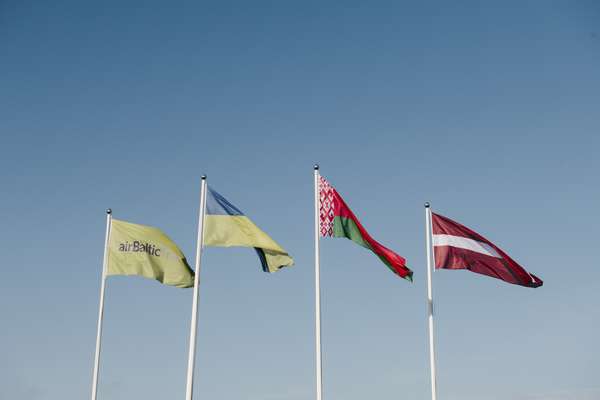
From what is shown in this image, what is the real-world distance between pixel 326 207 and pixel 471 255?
24.8 feet

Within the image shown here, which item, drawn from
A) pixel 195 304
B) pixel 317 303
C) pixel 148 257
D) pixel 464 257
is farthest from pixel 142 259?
pixel 464 257

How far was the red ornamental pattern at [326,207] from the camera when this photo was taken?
34.8 m

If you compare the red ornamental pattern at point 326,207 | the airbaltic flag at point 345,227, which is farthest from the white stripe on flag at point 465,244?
the red ornamental pattern at point 326,207

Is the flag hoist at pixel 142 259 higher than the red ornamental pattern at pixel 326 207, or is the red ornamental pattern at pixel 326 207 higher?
the red ornamental pattern at pixel 326 207

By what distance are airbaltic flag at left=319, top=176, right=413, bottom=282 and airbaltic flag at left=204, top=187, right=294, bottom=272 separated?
8.17 feet

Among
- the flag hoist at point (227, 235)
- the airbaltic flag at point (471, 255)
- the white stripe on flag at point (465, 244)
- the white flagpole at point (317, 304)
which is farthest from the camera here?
the white stripe on flag at point (465, 244)

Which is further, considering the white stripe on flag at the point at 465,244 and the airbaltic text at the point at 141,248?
the white stripe on flag at the point at 465,244

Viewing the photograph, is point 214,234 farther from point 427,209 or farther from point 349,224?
point 427,209

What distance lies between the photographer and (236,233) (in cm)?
3444

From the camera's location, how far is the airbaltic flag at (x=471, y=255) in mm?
35750

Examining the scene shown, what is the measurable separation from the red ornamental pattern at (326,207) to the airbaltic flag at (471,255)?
5.72 metres

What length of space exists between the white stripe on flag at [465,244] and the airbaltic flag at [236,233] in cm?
782

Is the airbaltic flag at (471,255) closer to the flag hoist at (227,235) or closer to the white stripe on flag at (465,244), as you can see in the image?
the white stripe on flag at (465,244)

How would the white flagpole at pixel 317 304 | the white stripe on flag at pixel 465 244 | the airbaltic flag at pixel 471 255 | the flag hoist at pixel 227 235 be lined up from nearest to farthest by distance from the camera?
the white flagpole at pixel 317 304, the flag hoist at pixel 227 235, the airbaltic flag at pixel 471 255, the white stripe on flag at pixel 465 244
